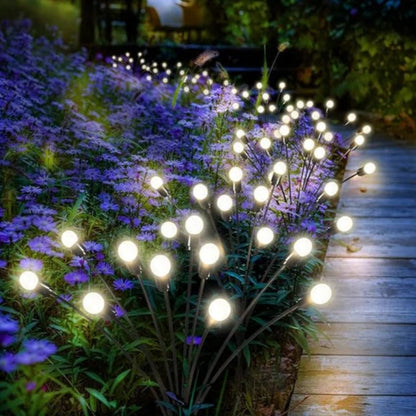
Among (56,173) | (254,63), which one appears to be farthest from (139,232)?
(254,63)

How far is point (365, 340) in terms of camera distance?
9.14 ft

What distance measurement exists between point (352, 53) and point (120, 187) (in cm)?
554

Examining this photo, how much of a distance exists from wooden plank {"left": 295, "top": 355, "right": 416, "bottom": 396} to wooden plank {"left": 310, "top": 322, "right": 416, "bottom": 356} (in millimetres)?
51

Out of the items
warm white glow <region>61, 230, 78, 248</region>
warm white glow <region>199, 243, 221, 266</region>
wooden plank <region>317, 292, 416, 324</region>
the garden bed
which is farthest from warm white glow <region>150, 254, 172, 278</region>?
wooden plank <region>317, 292, 416, 324</region>

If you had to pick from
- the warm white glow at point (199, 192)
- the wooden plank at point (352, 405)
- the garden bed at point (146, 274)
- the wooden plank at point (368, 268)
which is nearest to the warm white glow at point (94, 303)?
the garden bed at point (146, 274)

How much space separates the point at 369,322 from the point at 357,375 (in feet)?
1.64

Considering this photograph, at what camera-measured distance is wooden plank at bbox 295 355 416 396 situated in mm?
2408

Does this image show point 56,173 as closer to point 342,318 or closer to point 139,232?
point 139,232

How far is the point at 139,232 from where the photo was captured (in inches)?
117

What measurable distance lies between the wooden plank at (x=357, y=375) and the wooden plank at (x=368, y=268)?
88 centimetres

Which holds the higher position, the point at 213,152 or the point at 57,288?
the point at 213,152

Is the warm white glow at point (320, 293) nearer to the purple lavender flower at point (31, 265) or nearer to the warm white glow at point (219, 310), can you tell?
the warm white glow at point (219, 310)

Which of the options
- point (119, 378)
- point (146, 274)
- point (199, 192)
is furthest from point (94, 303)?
point (146, 274)

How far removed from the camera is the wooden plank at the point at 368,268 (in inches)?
137
